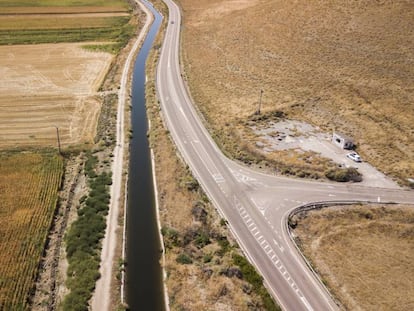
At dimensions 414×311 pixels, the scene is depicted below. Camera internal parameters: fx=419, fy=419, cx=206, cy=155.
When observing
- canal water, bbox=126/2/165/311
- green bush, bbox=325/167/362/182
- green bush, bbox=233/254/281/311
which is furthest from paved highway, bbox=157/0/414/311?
canal water, bbox=126/2/165/311

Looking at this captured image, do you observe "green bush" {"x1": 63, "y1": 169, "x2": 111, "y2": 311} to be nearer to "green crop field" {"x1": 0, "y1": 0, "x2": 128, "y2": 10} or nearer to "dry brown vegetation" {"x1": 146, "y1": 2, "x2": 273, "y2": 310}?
"dry brown vegetation" {"x1": 146, "y1": 2, "x2": 273, "y2": 310}

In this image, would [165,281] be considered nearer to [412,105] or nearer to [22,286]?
[22,286]

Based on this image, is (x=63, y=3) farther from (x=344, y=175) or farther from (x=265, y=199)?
(x=344, y=175)

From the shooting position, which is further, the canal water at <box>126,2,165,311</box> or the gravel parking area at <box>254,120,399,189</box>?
the gravel parking area at <box>254,120,399,189</box>

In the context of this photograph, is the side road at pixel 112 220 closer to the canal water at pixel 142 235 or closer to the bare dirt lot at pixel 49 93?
the canal water at pixel 142 235

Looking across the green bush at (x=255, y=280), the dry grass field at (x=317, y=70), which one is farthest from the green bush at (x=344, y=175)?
the green bush at (x=255, y=280)

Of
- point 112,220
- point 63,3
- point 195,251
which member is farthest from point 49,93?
point 63,3
